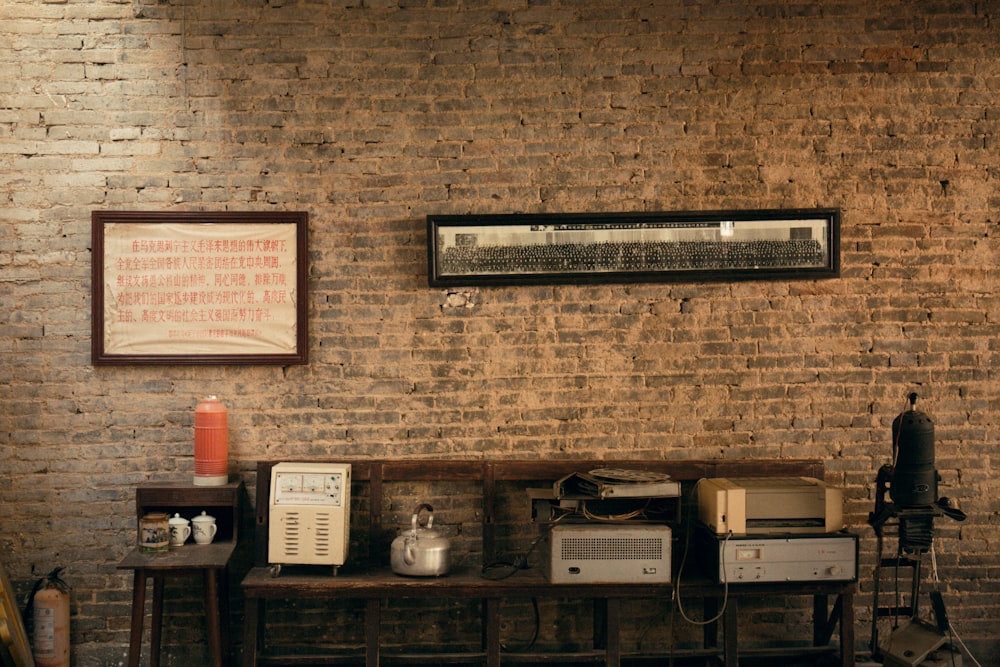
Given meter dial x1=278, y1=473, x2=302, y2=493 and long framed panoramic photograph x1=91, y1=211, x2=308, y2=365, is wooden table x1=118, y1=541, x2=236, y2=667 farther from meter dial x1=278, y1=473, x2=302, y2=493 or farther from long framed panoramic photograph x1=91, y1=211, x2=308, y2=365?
long framed panoramic photograph x1=91, y1=211, x2=308, y2=365

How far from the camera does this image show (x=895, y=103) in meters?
4.38

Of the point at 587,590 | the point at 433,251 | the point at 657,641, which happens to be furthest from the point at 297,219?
the point at 657,641

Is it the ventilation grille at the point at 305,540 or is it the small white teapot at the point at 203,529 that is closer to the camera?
the ventilation grille at the point at 305,540

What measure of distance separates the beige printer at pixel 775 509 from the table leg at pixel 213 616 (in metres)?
2.37

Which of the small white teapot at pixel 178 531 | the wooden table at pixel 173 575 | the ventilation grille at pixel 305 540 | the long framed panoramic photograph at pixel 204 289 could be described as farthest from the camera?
the long framed panoramic photograph at pixel 204 289

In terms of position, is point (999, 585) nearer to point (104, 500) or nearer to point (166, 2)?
point (104, 500)

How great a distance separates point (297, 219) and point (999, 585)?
13.7 ft

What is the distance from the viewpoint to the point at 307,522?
3930mm

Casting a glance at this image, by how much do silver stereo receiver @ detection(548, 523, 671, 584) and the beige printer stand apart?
0.29 meters

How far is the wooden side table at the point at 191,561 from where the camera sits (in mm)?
3842

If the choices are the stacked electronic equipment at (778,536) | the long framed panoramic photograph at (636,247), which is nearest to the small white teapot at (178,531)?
the long framed panoramic photograph at (636,247)

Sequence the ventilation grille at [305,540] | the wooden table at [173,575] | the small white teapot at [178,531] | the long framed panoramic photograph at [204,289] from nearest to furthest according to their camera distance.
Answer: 1. the wooden table at [173,575]
2. the ventilation grille at [305,540]
3. the small white teapot at [178,531]
4. the long framed panoramic photograph at [204,289]

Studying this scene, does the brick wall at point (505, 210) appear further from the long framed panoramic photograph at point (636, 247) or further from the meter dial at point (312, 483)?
the meter dial at point (312, 483)

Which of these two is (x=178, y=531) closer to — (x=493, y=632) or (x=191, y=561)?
(x=191, y=561)
